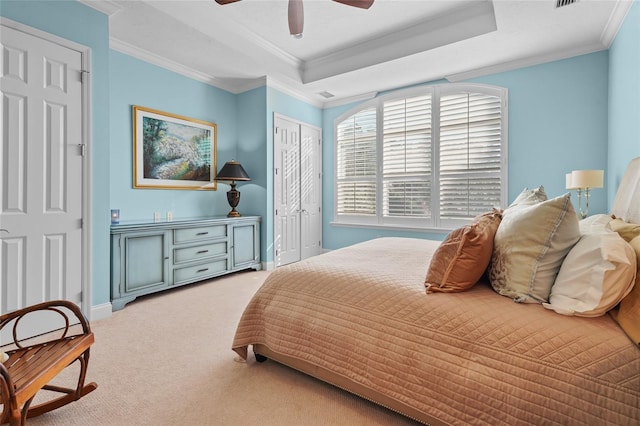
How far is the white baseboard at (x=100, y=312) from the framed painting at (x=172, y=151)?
58.8 inches

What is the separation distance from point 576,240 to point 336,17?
317 centimetres

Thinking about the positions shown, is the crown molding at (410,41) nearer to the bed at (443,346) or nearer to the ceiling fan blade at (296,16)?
the ceiling fan blade at (296,16)

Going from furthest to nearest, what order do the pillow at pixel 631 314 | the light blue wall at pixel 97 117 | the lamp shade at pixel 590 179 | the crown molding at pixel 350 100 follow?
the crown molding at pixel 350 100
the lamp shade at pixel 590 179
the light blue wall at pixel 97 117
the pillow at pixel 631 314

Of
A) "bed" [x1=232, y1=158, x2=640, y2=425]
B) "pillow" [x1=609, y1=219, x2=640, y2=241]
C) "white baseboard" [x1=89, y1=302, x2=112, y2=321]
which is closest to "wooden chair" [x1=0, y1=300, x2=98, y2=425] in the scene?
"bed" [x1=232, y1=158, x2=640, y2=425]

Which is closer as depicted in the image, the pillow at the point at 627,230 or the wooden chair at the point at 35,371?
the wooden chair at the point at 35,371

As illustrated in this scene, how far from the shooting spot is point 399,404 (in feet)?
4.78

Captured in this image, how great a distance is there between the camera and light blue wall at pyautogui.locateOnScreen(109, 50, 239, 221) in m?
3.60

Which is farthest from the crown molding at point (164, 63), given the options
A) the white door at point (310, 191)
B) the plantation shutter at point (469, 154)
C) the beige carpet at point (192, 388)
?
the plantation shutter at point (469, 154)

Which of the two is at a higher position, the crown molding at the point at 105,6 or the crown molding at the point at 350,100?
the crown molding at the point at 350,100

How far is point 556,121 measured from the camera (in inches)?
149

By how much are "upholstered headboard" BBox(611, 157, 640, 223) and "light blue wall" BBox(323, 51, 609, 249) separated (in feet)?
5.35

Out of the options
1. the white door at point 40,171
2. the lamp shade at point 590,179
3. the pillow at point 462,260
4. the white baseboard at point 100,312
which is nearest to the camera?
the pillow at point 462,260

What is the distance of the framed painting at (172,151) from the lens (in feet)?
12.5

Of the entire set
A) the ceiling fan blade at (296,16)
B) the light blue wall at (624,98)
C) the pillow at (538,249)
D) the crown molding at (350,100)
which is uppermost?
the crown molding at (350,100)
